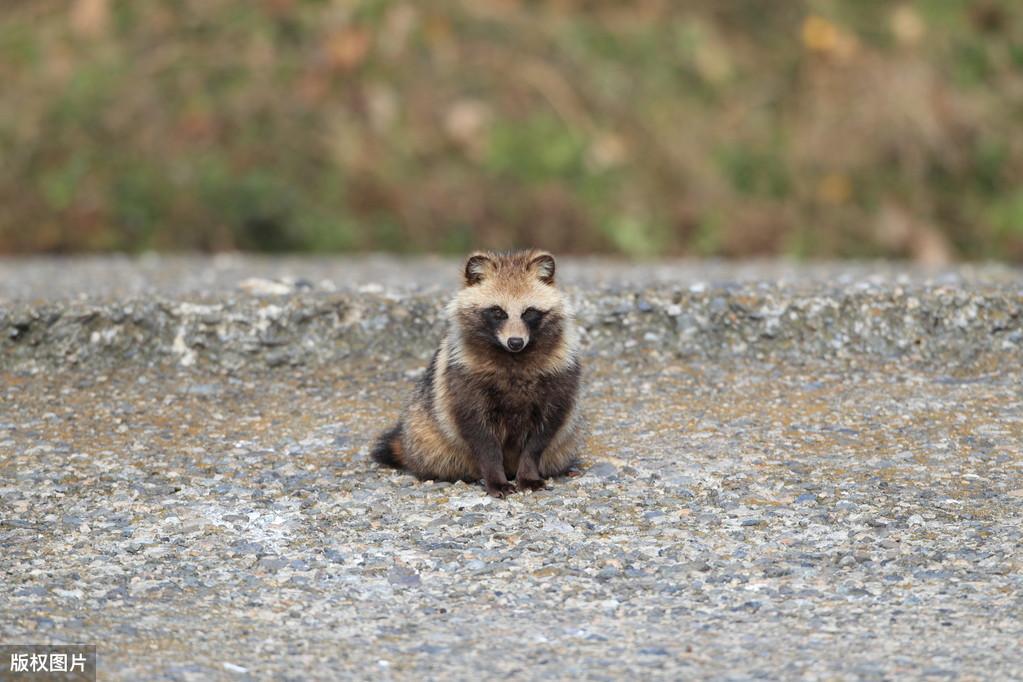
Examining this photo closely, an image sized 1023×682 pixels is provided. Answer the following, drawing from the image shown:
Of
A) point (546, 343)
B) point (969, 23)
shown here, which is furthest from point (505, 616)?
point (969, 23)

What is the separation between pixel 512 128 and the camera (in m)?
15.0

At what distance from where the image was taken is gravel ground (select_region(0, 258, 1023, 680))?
4.91 meters

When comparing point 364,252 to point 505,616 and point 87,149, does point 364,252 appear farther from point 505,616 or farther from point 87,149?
point 505,616

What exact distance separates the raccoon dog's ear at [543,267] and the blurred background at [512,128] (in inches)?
280

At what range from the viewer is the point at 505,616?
5207 millimetres

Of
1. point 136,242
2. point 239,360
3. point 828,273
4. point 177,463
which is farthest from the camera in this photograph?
point 136,242

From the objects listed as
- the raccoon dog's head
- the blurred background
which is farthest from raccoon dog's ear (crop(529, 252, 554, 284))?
the blurred background

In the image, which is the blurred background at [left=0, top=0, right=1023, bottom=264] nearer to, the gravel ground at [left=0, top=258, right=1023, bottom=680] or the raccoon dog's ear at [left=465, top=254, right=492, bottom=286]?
the gravel ground at [left=0, top=258, right=1023, bottom=680]

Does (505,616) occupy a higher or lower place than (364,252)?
lower

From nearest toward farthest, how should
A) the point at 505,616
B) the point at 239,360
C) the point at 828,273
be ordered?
the point at 505,616, the point at 239,360, the point at 828,273

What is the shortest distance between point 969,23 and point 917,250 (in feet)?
12.5

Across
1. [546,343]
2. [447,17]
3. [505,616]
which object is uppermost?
[447,17]

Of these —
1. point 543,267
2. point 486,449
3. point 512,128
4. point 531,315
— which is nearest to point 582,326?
point 543,267

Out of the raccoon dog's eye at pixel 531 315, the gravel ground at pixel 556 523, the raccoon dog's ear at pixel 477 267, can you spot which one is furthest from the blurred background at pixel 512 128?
the raccoon dog's eye at pixel 531 315
